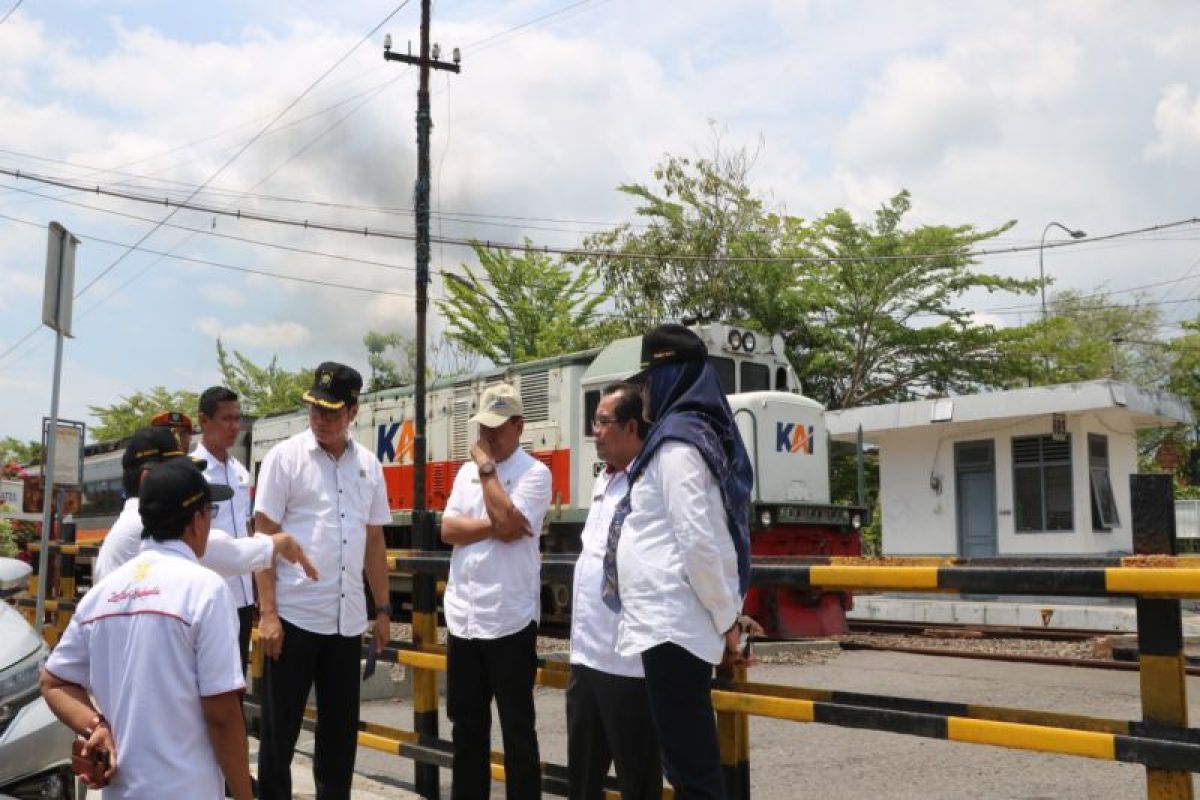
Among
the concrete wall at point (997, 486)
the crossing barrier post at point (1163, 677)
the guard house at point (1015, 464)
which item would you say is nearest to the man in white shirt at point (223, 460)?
the crossing barrier post at point (1163, 677)

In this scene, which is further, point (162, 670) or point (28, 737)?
point (28, 737)

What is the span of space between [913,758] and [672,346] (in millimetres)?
3756

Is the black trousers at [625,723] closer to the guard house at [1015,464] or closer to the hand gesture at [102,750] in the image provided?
the hand gesture at [102,750]

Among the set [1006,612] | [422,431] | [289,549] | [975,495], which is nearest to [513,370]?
[422,431]

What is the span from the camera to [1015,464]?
21.7 meters

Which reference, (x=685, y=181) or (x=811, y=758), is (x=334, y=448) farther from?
(x=685, y=181)

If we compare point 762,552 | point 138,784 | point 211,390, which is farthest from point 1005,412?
point 138,784

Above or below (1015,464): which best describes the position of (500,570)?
below

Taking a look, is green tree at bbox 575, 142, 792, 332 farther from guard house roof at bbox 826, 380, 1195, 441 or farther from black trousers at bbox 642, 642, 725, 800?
black trousers at bbox 642, 642, 725, 800

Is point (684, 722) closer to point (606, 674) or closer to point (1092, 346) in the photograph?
point (606, 674)

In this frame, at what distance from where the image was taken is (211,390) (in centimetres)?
554

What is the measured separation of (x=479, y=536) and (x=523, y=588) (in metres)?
0.27

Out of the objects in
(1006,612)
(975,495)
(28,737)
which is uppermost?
(975,495)

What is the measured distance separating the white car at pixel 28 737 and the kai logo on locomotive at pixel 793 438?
1051cm
